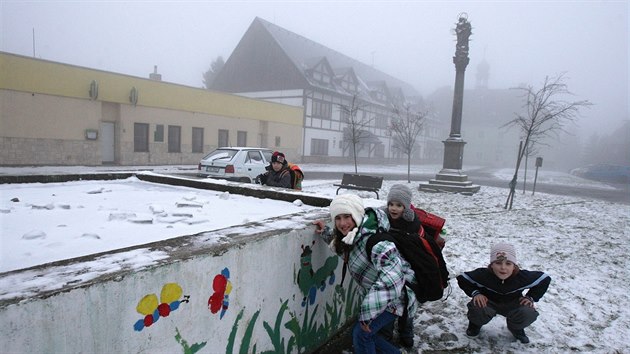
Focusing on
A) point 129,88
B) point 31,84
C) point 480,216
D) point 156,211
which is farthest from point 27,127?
point 480,216

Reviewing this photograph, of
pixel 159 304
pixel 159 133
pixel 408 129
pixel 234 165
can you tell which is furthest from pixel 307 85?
pixel 159 304

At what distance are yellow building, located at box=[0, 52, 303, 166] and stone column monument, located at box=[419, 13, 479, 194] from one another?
14.0 m

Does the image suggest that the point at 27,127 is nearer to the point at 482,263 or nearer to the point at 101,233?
the point at 101,233

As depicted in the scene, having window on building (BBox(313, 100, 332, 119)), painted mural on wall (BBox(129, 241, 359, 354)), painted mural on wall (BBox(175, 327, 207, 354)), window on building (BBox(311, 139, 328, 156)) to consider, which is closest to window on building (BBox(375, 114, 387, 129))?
window on building (BBox(313, 100, 332, 119))

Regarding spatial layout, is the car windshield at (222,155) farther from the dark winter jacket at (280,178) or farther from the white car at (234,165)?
the dark winter jacket at (280,178)

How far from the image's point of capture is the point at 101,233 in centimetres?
269

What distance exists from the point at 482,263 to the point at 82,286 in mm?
5239

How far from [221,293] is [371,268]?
1.05 meters

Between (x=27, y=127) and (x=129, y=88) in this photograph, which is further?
(x=129, y=88)

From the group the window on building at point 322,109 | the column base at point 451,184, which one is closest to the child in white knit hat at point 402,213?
the column base at point 451,184

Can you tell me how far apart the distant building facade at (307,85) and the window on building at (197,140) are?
30.6ft

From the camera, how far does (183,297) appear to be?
66.2 inches

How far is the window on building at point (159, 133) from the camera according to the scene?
2005 cm

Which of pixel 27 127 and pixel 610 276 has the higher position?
pixel 27 127
